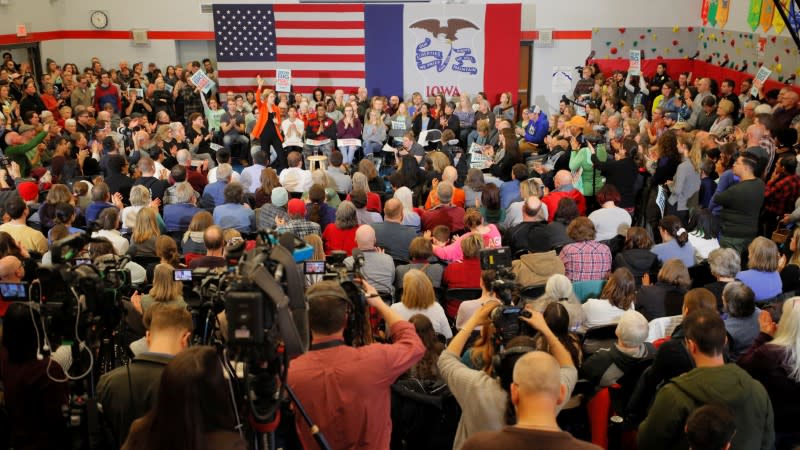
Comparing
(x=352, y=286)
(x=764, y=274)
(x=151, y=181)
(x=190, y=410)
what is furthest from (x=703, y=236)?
(x=151, y=181)

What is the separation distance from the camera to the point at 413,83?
1527cm

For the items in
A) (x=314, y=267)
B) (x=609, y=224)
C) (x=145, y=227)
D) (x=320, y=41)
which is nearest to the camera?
(x=314, y=267)

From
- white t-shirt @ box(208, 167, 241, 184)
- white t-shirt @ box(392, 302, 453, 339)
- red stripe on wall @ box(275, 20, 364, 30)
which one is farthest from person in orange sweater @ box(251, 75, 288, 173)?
white t-shirt @ box(392, 302, 453, 339)

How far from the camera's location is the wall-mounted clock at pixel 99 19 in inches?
650

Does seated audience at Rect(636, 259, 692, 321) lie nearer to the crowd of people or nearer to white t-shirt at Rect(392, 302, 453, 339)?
the crowd of people

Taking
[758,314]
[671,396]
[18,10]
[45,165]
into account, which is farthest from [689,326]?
[18,10]

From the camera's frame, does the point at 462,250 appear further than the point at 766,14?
No

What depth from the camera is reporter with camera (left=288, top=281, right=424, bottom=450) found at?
3.03 m

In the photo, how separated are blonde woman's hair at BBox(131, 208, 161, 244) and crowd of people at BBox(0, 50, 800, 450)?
2 cm

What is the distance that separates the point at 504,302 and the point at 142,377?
164 cm

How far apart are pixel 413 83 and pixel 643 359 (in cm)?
1180

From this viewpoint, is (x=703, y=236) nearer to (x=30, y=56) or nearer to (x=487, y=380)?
(x=487, y=380)

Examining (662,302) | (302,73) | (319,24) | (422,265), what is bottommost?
(662,302)

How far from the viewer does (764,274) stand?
5.27 m
